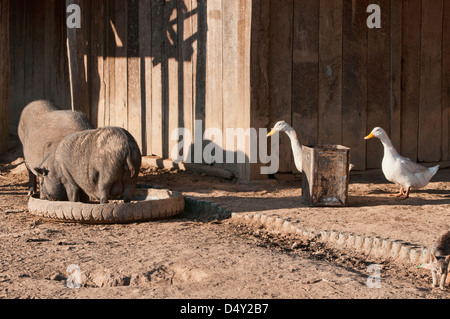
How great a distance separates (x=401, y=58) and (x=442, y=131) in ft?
4.42

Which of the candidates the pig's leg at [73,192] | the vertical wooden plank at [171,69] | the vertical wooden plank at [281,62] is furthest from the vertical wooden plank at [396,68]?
the pig's leg at [73,192]

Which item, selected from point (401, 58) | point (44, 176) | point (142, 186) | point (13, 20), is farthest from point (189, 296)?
point (13, 20)

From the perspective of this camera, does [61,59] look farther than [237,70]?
Yes

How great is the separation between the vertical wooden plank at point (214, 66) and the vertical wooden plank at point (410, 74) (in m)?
2.57

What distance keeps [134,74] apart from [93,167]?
4.04 metres

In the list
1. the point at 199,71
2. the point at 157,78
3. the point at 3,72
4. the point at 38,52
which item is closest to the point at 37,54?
the point at 38,52

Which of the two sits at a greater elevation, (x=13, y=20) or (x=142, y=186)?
(x=13, y=20)

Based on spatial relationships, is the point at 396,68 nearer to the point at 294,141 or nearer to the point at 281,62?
the point at 281,62

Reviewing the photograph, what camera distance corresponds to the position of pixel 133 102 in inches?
407

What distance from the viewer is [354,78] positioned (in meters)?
8.66

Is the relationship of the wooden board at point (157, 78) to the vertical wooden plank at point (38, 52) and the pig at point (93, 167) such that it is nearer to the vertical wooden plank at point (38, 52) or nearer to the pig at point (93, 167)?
the pig at point (93, 167)

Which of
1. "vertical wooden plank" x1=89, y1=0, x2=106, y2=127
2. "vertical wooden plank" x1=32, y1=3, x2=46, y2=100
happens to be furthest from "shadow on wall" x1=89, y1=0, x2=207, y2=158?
"vertical wooden plank" x1=32, y1=3, x2=46, y2=100

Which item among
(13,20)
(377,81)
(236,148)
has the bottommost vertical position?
(236,148)

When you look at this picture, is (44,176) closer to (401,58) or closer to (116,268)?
(116,268)
